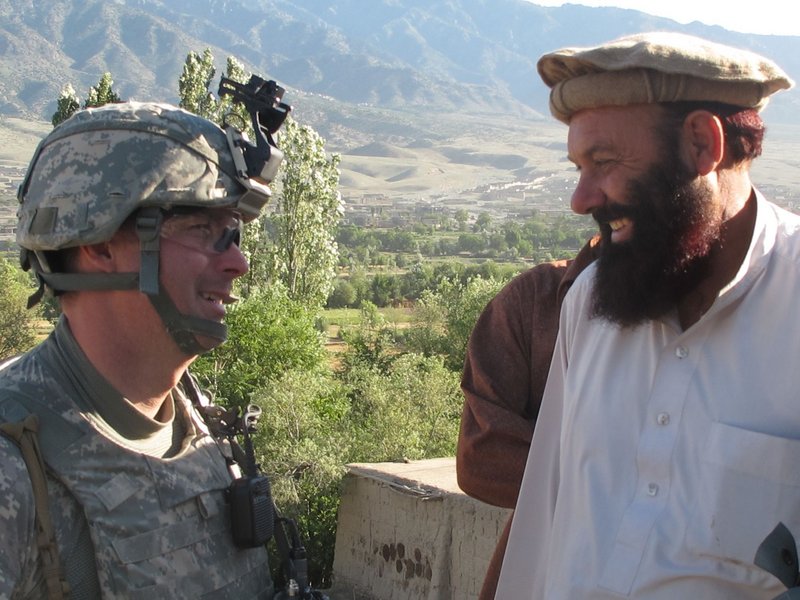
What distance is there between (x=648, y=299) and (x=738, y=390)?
1.08ft

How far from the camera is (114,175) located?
2.32 metres

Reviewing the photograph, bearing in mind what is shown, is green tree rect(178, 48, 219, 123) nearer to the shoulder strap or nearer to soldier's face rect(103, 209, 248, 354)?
soldier's face rect(103, 209, 248, 354)

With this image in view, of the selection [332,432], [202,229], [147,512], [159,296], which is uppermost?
[202,229]

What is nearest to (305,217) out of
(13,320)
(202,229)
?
(13,320)

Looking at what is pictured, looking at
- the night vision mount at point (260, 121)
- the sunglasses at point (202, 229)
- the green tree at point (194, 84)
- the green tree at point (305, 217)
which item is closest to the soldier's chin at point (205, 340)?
the sunglasses at point (202, 229)

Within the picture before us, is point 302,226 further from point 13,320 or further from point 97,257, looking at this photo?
point 97,257

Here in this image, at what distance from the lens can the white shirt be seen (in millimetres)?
2047

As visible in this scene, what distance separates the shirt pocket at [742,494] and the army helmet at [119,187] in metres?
1.14

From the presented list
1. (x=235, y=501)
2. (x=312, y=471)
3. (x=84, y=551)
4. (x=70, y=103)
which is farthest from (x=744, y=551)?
(x=70, y=103)

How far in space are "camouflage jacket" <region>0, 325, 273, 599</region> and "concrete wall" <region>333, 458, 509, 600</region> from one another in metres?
4.57

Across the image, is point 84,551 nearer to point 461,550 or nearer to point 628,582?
point 628,582

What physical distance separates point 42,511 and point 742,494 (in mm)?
1394

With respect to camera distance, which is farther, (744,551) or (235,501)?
(235,501)

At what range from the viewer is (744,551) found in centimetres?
204
